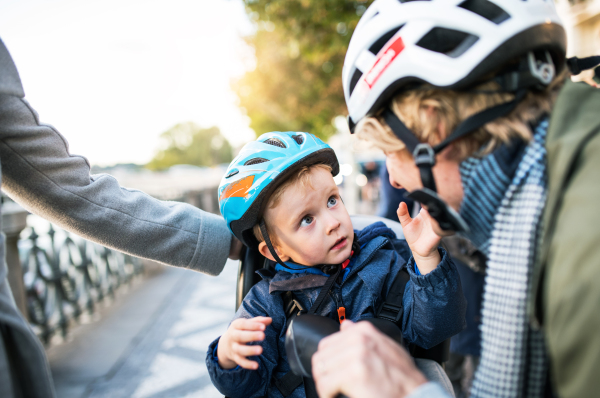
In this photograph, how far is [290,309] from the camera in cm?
172

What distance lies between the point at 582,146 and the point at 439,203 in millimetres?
365

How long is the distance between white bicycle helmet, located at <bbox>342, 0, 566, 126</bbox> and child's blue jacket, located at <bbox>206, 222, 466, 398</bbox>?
0.70 m

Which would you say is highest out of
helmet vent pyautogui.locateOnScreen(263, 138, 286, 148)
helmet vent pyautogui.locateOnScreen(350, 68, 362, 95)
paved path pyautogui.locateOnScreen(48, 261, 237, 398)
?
helmet vent pyautogui.locateOnScreen(350, 68, 362, 95)

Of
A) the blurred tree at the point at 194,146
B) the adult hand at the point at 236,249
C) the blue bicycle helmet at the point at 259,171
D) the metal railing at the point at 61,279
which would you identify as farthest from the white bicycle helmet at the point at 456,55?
the blurred tree at the point at 194,146

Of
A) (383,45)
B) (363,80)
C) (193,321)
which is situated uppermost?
(383,45)

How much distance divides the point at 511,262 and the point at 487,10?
0.76 meters

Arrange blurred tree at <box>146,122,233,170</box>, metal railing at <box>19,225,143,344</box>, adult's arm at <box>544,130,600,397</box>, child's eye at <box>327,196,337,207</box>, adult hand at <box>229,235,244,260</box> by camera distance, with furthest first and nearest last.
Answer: blurred tree at <box>146,122,233,170</box> → metal railing at <box>19,225,143,344</box> → adult hand at <box>229,235,244,260</box> → child's eye at <box>327,196,337,207</box> → adult's arm at <box>544,130,600,397</box>

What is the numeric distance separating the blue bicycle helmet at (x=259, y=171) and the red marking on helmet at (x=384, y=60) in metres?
0.56

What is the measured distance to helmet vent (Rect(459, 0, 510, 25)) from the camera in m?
1.13

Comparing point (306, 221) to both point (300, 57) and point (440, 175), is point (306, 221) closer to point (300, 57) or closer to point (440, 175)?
point (440, 175)

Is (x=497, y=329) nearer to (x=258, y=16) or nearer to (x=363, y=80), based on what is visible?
(x=363, y=80)

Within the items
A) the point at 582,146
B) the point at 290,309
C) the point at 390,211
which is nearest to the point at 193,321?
the point at 390,211

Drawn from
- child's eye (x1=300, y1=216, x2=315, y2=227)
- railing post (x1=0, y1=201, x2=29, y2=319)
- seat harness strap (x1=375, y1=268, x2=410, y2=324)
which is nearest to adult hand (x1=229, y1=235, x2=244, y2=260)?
child's eye (x1=300, y1=216, x2=315, y2=227)

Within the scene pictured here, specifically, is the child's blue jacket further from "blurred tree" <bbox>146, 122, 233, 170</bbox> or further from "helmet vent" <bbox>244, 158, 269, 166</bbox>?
Answer: "blurred tree" <bbox>146, 122, 233, 170</bbox>
